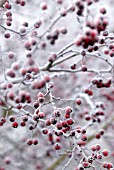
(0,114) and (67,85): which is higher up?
(67,85)

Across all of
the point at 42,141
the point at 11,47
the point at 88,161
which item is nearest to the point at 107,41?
the point at 88,161

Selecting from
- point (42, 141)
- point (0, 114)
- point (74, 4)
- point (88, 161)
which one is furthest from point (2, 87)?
point (42, 141)

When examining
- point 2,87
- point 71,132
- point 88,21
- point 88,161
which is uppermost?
point 88,21

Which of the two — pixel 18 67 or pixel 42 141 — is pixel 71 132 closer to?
pixel 18 67

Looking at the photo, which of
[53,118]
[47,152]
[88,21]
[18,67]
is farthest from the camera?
[47,152]

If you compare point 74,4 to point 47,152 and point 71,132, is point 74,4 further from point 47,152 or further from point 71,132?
point 47,152

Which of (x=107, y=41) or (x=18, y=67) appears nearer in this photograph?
(x=18, y=67)

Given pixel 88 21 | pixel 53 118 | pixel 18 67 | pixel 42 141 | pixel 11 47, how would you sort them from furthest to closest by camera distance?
pixel 42 141, pixel 11 47, pixel 53 118, pixel 18 67, pixel 88 21
